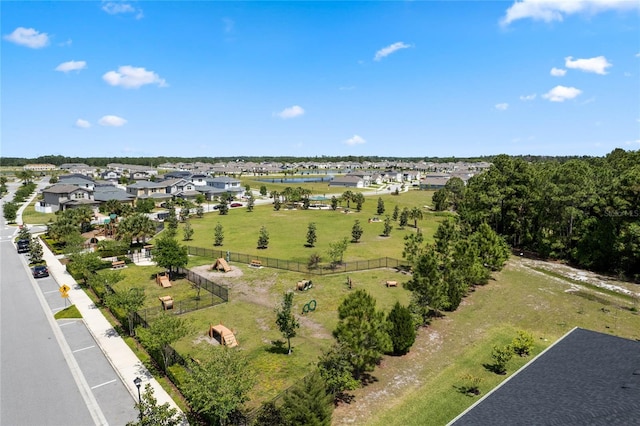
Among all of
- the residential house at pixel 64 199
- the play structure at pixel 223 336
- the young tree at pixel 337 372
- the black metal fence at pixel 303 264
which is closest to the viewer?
the young tree at pixel 337 372

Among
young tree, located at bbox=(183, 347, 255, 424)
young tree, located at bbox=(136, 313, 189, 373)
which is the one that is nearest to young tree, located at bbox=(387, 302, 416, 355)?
young tree, located at bbox=(183, 347, 255, 424)

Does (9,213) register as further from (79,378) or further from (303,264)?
(79,378)

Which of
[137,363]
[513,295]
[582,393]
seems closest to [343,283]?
[513,295]

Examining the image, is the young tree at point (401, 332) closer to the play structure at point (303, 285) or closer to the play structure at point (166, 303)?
the play structure at point (303, 285)

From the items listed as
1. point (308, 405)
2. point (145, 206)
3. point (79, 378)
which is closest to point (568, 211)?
point (308, 405)

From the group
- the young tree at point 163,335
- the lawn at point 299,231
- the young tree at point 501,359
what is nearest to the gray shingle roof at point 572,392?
the young tree at point 501,359

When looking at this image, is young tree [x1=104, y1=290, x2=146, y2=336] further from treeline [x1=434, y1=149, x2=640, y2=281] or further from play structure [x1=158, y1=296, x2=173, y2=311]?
treeline [x1=434, y1=149, x2=640, y2=281]
